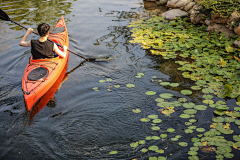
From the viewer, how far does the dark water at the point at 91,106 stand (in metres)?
3.38

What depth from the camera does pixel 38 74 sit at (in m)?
4.67

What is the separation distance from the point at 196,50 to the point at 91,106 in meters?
3.36

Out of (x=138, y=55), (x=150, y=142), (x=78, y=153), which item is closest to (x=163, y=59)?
(x=138, y=55)

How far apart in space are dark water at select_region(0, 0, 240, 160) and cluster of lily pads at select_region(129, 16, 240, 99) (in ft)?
1.07

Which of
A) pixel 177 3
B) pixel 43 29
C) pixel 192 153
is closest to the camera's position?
pixel 192 153

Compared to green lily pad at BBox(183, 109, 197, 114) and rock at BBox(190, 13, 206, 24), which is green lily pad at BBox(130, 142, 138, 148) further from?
rock at BBox(190, 13, 206, 24)

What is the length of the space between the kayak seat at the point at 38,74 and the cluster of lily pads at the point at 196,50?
3055 millimetres

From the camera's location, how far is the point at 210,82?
15.9 feet

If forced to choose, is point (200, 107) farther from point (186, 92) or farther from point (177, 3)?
point (177, 3)

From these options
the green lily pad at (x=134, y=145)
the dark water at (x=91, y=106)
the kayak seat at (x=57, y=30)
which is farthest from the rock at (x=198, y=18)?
the green lily pad at (x=134, y=145)

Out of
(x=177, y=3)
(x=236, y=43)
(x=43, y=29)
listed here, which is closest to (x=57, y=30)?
(x=43, y=29)

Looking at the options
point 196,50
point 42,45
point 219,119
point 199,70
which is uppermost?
point 42,45

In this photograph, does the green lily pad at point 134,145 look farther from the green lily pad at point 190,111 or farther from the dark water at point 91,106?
the green lily pad at point 190,111

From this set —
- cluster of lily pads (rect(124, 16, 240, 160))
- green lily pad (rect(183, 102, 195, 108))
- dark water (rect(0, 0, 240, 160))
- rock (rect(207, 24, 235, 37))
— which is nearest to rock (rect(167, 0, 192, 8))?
cluster of lily pads (rect(124, 16, 240, 160))
